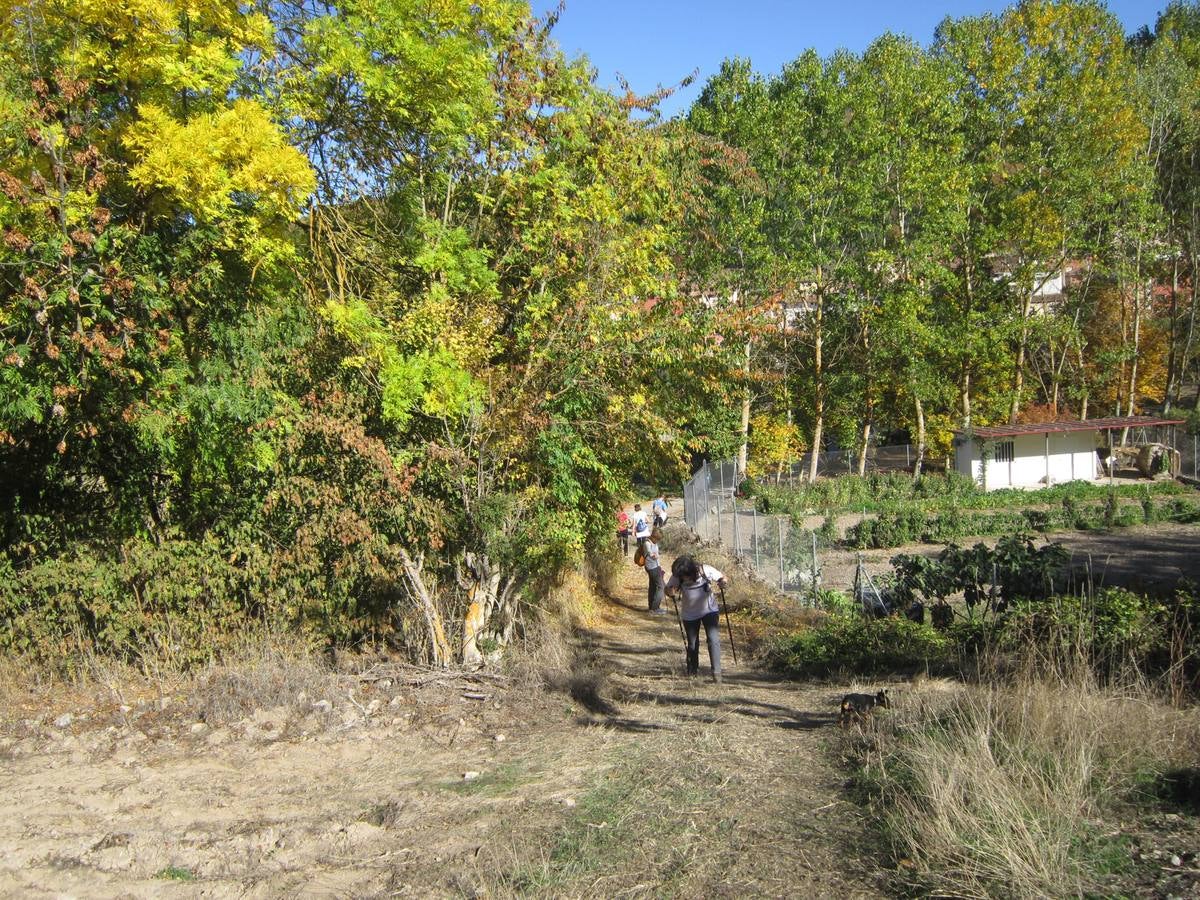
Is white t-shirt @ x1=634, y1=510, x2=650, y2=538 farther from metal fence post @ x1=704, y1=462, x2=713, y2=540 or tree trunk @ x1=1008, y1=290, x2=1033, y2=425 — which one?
tree trunk @ x1=1008, y1=290, x2=1033, y2=425

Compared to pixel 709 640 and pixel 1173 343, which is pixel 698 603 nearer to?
pixel 709 640

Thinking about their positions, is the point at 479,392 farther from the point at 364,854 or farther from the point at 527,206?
the point at 364,854

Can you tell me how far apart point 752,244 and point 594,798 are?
81.9ft

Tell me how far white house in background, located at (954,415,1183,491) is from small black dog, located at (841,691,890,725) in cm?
2830

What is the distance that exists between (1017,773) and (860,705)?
6.13ft

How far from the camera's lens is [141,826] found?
235 inches

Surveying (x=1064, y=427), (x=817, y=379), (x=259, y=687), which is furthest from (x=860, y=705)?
(x=1064, y=427)

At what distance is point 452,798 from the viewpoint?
6.31m

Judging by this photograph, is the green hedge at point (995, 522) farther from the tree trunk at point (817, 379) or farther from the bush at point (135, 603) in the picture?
the bush at point (135, 603)

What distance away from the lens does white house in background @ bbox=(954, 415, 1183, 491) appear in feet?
110

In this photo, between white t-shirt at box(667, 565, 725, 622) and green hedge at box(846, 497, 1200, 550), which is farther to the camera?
green hedge at box(846, 497, 1200, 550)

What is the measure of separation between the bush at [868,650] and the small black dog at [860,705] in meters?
1.96

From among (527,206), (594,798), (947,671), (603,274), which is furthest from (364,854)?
(527,206)

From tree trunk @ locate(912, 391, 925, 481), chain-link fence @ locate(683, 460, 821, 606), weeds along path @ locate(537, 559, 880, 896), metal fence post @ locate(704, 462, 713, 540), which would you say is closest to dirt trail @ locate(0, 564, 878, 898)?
weeds along path @ locate(537, 559, 880, 896)
